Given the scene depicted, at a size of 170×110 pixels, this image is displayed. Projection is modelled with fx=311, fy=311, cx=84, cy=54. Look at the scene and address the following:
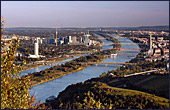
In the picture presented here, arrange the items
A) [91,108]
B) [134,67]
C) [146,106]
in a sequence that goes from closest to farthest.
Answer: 1. [91,108]
2. [146,106]
3. [134,67]

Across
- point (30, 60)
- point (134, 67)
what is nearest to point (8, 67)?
point (134, 67)

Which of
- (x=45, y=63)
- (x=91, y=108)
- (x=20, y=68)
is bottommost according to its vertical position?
(x=45, y=63)

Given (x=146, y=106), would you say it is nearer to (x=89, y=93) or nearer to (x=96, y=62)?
(x=89, y=93)

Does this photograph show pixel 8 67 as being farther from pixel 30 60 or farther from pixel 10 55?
pixel 30 60

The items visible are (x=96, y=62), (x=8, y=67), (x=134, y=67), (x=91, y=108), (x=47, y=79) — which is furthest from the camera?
(x=96, y=62)

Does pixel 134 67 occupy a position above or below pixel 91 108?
below

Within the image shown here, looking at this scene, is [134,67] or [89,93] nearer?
[89,93]

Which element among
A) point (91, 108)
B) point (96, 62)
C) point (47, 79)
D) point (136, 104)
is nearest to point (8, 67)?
point (91, 108)
